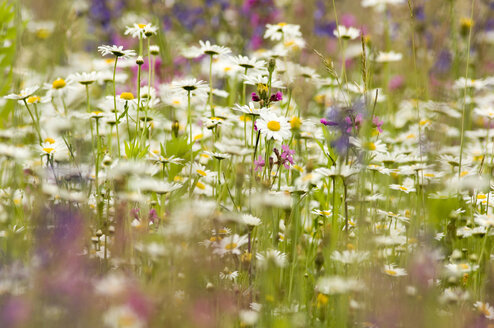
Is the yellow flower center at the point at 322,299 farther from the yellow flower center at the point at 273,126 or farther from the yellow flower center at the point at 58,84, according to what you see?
the yellow flower center at the point at 58,84

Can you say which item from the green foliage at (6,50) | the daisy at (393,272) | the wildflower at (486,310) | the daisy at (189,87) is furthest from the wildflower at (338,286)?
the green foliage at (6,50)

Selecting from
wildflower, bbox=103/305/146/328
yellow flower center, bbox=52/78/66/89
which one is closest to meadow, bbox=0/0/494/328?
wildflower, bbox=103/305/146/328

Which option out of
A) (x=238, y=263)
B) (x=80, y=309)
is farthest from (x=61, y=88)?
(x=80, y=309)

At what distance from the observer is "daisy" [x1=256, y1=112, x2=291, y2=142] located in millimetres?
1849

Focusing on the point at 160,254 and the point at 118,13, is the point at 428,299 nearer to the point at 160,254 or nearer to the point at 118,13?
the point at 160,254

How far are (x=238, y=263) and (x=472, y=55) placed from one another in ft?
10.2

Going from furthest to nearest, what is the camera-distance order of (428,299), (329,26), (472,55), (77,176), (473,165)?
(329,26) → (472,55) → (473,165) → (77,176) → (428,299)

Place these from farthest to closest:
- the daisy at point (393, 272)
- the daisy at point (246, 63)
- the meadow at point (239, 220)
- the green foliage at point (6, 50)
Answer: the green foliage at point (6, 50) → the daisy at point (246, 63) → the daisy at point (393, 272) → the meadow at point (239, 220)

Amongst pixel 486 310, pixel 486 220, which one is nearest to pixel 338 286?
pixel 486 310

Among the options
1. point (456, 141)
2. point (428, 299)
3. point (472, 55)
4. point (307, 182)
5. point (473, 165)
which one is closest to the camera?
point (428, 299)

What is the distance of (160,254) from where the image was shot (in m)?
1.12

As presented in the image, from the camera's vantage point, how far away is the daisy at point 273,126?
72.8 inches

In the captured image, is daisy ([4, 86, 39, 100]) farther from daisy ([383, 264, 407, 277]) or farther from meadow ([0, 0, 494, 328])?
daisy ([383, 264, 407, 277])

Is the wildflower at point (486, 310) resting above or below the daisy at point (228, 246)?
below
